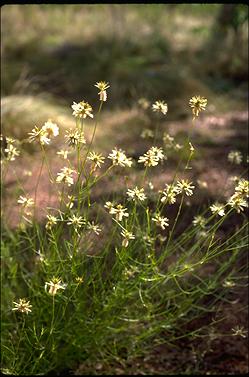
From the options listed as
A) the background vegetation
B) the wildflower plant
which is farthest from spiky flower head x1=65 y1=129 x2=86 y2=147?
the background vegetation

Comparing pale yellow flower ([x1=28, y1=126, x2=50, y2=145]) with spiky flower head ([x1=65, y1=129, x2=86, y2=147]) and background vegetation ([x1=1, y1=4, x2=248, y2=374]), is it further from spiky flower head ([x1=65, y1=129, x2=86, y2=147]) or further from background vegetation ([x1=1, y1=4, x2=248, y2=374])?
background vegetation ([x1=1, y1=4, x2=248, y2=374])

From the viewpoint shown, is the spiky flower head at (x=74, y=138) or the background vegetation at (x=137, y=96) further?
the background vegetation at (x=137, y=96)

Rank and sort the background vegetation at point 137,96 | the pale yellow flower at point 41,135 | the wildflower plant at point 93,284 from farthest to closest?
the background vegetation at point 137,96, the wildflower plant at point 93,284, the pale yellow flower at point 41,135

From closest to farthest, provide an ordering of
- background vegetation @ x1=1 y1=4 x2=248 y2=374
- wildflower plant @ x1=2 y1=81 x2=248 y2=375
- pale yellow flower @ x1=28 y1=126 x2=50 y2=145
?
pale yellow flower @ x1=28 y1=126 x2=50 y2=145 → wildflower plant @ x1=2 y1=81 x2=248 y2=375 → background vegetation @ x1=1 y1=4 x2=248 y2=374

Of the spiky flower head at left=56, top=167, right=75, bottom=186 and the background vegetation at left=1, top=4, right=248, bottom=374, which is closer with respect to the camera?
the spiky flower head at left=56, top=167, right=75, bottom=186

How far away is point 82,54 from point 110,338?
6.23 metres

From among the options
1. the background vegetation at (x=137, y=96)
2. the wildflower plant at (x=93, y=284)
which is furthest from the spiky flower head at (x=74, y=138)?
the background vegetation at (x=137, y=96)

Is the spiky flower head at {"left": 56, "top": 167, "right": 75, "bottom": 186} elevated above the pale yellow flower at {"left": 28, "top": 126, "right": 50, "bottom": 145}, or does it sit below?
below

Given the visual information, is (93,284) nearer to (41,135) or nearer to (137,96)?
(41,135)

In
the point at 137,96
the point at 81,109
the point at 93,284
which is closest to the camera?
the point at 81,109

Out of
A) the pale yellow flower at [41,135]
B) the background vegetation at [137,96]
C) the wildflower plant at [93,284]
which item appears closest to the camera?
the pale yellow flower at [41,135]

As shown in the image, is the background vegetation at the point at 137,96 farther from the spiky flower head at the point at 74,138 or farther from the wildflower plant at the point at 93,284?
the spiky flower head at the point at 74,138

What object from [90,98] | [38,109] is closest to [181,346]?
[38,109]

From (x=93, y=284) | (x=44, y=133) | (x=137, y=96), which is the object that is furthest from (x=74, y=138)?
(x=137, y=96)
